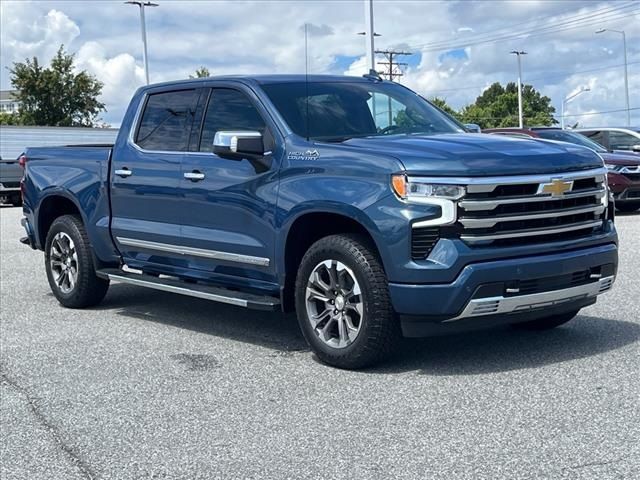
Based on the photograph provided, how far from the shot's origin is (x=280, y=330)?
7195 millimetres

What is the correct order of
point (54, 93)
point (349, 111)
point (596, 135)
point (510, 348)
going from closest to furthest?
point (510, 348)
point (349, 111)
point (596, 135)
point (54, 93)

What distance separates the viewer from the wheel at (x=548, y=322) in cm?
650

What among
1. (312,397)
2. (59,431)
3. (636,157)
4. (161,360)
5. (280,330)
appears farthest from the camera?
(636,157)

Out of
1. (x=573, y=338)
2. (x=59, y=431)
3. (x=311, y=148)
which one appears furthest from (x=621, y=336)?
(x=59, y=431)

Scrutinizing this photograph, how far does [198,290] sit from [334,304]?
143cm

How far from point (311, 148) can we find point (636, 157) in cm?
1168

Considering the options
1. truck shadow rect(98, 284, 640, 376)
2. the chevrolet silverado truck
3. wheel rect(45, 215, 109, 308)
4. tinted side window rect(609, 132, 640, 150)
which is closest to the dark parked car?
tinted side window rect(609, 132, 640, 150)

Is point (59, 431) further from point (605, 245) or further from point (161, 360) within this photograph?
point (605, 245)

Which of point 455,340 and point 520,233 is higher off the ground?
point 520,233

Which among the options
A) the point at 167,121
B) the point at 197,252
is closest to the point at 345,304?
the point at 197,252

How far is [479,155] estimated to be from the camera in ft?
17.5

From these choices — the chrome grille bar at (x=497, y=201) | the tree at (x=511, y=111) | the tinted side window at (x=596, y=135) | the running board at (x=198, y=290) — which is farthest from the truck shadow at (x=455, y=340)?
the tree at (x=511, y=111)

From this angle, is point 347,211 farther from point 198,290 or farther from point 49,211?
point 49,211

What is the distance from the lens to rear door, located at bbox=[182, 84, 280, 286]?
6184 mm
